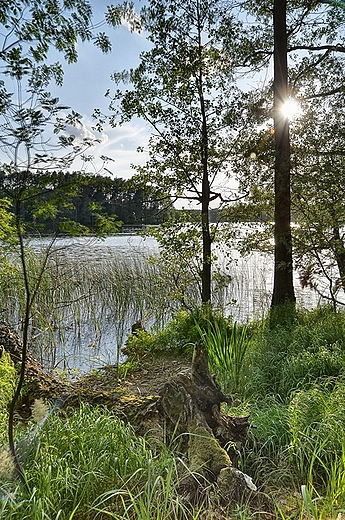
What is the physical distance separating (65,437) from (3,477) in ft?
1.25

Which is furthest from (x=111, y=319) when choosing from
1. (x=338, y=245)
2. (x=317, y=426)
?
(x=317, y=426)

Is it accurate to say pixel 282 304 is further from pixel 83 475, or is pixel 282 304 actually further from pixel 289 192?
pixel 83 475

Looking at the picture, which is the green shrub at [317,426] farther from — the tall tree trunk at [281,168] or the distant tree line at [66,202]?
the tall tree trunk at [281,168]

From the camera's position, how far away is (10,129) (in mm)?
1607

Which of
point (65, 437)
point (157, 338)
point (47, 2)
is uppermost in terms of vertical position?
point (47, 2)

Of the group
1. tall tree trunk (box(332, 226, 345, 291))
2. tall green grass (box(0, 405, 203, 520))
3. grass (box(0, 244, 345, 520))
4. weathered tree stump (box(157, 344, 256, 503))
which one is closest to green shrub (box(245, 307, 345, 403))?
grass (box(0, 244, 345, 520))

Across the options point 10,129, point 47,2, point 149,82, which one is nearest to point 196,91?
point 149,82

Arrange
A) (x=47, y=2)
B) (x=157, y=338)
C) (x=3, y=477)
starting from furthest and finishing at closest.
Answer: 1. (x=157, y=338)
2. (x=47, y=2)
3. (x=3, y=477)

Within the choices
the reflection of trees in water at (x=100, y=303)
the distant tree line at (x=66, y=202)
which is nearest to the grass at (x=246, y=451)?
the distant tree line at (x=66, y=202)

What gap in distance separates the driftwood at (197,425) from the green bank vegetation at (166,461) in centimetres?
7

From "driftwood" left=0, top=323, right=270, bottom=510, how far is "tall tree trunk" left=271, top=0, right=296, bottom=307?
10.1ft

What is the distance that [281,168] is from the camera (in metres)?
4.67

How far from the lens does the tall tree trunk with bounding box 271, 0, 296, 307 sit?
15.4ft

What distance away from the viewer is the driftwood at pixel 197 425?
1497mm
